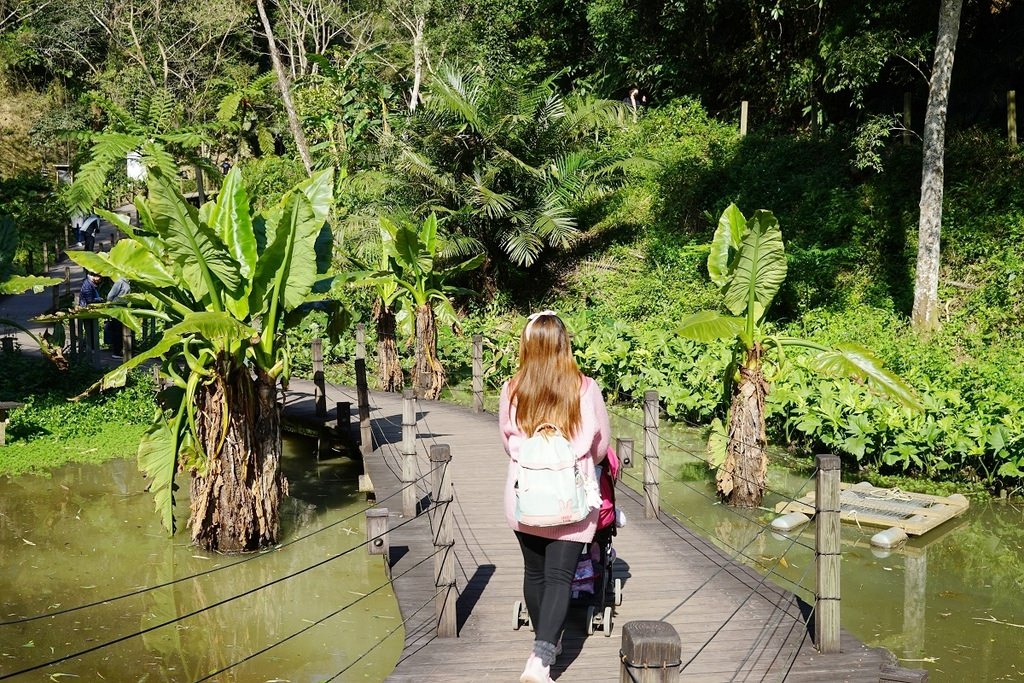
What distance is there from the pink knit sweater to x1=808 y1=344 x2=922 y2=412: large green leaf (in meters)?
3.53

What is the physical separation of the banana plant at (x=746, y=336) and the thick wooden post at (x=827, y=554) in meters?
2.96

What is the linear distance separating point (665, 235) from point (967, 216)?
5626mm

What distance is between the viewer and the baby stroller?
4855 mm

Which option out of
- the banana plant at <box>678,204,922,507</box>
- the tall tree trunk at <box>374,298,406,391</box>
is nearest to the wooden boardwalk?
the banana plant at <box>678,204,922,507</box>

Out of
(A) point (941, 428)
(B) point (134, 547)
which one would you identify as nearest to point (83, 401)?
(B) point (134, 547)

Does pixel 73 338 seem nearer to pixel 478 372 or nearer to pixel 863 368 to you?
pixel 478 372

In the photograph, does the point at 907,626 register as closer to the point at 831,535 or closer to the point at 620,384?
the point at 831,535

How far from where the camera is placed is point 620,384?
495 inches

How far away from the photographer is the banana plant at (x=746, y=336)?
7.78 metres

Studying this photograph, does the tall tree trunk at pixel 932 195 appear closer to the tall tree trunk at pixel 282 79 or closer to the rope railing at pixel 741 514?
the rope railing at pixel 741 514

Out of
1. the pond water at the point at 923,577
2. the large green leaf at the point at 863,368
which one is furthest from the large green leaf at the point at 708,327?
the pond water at the point at 923,577

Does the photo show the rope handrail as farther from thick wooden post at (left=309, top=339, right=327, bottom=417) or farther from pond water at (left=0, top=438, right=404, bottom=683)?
thick wooden post at (left=309, top=339, right=327, bottom=417)

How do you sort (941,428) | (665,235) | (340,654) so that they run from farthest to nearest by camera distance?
1. (665,235)
2. (941,428)
3. (340,654)

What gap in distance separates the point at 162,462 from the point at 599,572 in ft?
12.8
